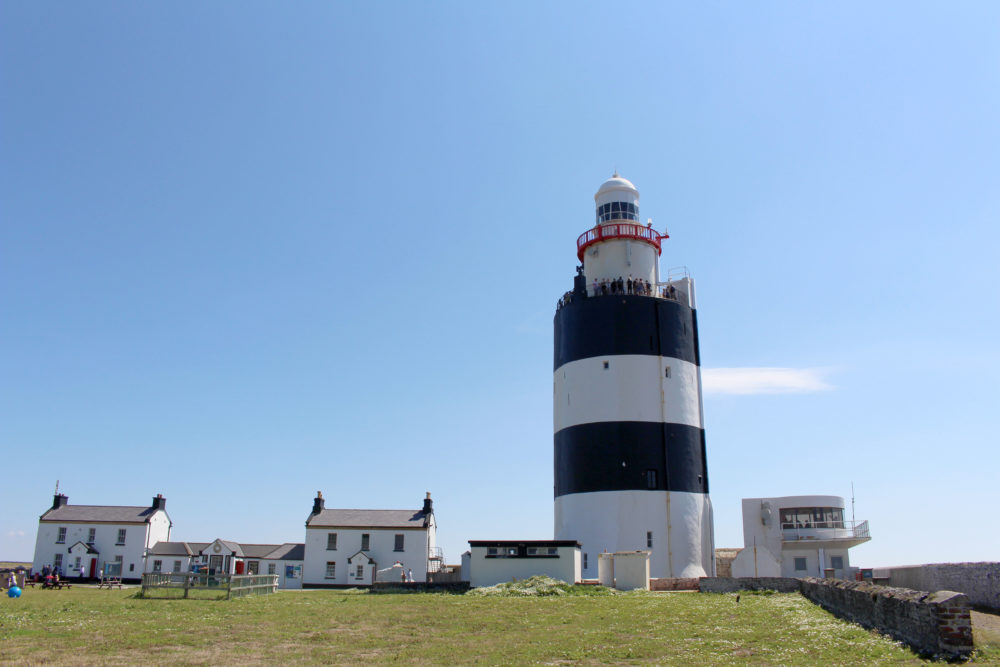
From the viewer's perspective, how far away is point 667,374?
4038 centimetres

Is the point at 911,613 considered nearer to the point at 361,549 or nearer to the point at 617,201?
the point at 617,201

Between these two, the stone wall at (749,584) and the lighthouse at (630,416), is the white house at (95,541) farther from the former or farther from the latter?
the stone wall at (749,584)

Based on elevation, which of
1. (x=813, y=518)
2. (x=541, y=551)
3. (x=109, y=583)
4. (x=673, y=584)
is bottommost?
(x=109, y=583)

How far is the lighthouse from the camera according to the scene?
125 ft

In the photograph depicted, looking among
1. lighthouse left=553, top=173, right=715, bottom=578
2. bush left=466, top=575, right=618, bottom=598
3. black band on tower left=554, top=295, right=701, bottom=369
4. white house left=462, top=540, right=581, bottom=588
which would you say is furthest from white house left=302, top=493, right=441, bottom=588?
bush left=466, top=575, right=618, bottom=598

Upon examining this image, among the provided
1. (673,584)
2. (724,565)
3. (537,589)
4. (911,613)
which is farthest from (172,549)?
(911,613)

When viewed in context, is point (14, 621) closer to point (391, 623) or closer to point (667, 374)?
point (391, 623)

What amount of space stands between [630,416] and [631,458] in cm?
220

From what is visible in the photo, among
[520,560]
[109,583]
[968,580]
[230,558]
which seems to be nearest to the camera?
[968,580]

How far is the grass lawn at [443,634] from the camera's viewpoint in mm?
12682

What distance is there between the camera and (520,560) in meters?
34.9

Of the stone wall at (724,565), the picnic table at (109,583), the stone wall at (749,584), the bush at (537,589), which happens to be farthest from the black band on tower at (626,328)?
the picnic table at (109,583)

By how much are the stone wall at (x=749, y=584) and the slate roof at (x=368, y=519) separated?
78.7 ft

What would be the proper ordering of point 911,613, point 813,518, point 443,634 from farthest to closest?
1. point 813,518
2. point 443,634
3. point 911,613
